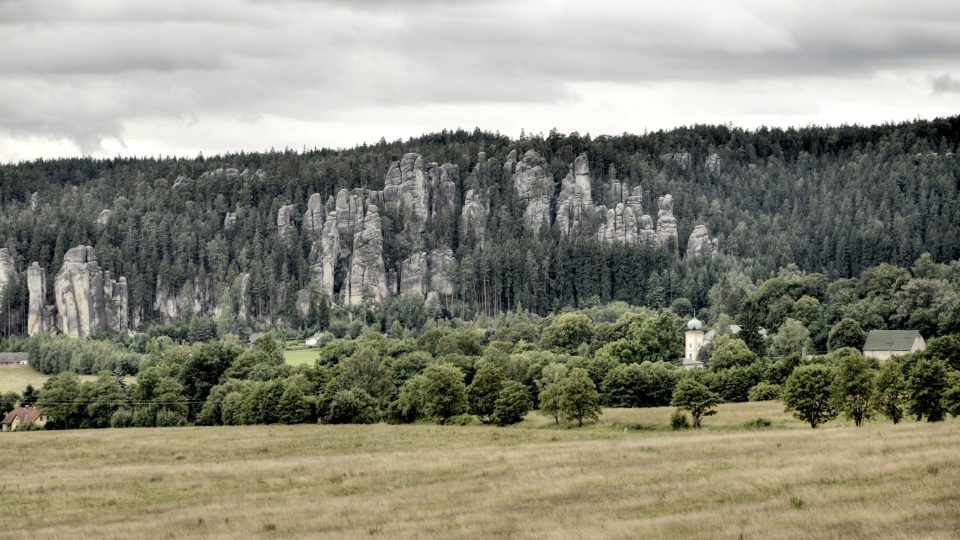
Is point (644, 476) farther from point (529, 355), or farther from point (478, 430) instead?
point (529, 355)

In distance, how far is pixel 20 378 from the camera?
6841 inches

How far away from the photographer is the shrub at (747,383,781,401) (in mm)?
112500

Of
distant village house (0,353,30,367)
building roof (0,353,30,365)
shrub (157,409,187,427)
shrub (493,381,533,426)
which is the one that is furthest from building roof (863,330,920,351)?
building roof (0,353,30,365)

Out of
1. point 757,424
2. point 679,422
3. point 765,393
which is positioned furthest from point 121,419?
point 757,424

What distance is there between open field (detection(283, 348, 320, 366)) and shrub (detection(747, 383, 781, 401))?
2591 inches

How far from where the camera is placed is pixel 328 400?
10869 centimetres

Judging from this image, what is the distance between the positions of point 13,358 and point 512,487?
6020 inches

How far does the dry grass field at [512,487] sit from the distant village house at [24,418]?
3434 cm

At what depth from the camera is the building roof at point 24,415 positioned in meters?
119

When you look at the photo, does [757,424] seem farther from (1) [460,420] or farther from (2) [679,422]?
(1) [460,420]

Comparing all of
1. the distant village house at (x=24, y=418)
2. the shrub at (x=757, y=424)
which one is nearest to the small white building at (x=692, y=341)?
the shrub at (x=757, y=424)

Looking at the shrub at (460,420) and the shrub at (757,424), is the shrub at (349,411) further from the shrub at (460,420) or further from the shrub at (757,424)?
the shrub at (757,424)

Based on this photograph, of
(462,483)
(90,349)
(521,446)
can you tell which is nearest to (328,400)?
(521,446)

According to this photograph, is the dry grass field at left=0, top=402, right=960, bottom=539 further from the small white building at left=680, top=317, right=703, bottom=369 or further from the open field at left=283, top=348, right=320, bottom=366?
the open field at left=283, top=348, right=320, bottom=366
